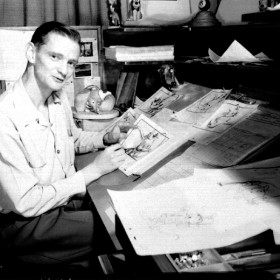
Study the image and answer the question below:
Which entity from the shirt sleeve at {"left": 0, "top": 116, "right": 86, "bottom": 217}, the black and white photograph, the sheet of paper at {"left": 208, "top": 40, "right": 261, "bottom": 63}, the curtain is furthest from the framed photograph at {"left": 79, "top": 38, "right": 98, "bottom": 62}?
the shirt sleeve at {"left": 0, "top": 116, "right": 86, "bottom": 217}

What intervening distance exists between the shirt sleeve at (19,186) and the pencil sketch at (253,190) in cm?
52

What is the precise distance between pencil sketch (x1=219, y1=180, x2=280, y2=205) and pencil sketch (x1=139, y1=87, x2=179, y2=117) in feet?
2.65

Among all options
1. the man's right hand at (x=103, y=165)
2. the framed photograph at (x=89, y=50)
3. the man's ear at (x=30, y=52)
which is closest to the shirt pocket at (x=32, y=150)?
the man's right hand at (x=103, y=165)

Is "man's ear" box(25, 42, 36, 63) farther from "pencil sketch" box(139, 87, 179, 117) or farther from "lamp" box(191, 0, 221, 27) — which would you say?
"lamp" box(191, 0, 221, 27)

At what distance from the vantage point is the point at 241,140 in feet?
3.74

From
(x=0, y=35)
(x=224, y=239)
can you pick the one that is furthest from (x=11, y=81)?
(x=224, y=239)

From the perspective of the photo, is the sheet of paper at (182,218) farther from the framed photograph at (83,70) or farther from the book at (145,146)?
the framed photograph at (83,70)

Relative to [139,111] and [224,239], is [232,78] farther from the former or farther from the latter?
[224,239]

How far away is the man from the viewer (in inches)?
43.5

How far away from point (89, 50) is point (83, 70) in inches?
5.1

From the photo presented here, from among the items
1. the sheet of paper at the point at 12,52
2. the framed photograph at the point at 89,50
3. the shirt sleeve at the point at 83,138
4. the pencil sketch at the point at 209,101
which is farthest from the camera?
the framed photograph at the point at 89,50

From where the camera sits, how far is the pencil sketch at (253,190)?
0.79 meters

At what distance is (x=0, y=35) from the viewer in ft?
6.79

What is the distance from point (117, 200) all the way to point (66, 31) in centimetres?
74
